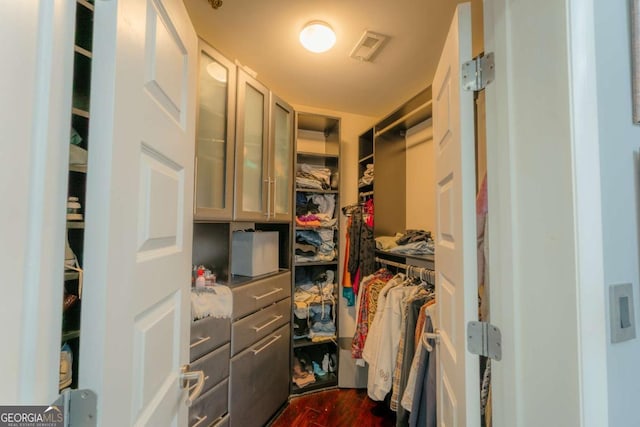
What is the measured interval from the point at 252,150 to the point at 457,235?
151 centimetres

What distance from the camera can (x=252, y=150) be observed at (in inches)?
77.0

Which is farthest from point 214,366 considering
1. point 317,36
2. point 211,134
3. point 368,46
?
point 368,46

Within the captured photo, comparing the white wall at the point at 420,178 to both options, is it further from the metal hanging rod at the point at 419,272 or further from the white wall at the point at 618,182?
the white wall at the point at 618,182

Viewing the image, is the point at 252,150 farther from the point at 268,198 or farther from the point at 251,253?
the point at 251,253

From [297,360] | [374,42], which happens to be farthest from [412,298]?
[374,42]

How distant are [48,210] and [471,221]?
920 millimetres

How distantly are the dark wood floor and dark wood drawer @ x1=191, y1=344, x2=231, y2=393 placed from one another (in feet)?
2.56

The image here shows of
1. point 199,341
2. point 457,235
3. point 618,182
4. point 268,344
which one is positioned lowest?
point 268,344

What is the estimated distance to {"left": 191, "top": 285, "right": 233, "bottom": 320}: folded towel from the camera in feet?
4.75

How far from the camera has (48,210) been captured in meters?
0.42

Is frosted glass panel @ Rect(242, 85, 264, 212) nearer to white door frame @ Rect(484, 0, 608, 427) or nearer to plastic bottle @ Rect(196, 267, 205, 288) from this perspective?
plastic bottle @ Rect(196, 267, 205, 288)

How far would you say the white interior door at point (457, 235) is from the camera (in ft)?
2.58

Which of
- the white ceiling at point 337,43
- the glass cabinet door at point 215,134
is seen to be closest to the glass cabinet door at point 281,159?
the white ceiling at point 337,43

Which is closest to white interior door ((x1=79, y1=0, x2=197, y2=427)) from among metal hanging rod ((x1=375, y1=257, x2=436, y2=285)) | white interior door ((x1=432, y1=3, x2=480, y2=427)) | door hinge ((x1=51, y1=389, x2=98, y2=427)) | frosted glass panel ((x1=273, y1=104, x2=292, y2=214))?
door hinge ((x1=51, y1=389, x2=98, y2=427))
